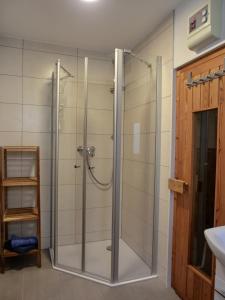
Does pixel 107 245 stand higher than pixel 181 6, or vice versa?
pixel 181 6

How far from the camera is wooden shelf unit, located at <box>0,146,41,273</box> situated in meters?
2.42

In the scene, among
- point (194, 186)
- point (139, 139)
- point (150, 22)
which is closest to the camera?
point (194, 186)

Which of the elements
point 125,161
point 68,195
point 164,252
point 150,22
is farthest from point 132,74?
point 164,252

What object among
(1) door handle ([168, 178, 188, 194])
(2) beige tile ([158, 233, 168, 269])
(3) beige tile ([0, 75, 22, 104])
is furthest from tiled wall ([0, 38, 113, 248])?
(1) door handle ([168, 178, 188, 194])

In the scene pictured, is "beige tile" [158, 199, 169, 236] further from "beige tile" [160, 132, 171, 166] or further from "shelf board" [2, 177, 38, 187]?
"shelf board" [2, 177, 38, 187]

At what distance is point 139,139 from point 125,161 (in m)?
0.27

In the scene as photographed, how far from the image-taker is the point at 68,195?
9.07 ft

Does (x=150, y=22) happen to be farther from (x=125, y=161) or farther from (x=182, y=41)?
(x=125, y=161)

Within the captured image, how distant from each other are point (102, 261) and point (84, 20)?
2.37 meters

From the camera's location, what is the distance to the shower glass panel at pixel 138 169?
238 centimetres

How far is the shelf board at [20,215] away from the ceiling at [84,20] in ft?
6.17

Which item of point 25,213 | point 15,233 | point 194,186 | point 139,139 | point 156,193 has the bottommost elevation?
point 15,233

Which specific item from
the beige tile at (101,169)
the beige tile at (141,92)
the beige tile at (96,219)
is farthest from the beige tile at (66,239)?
the beige tile at (141,92)

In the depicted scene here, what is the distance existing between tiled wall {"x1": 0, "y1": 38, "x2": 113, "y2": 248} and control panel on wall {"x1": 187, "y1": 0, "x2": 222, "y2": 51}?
3.14 ft
